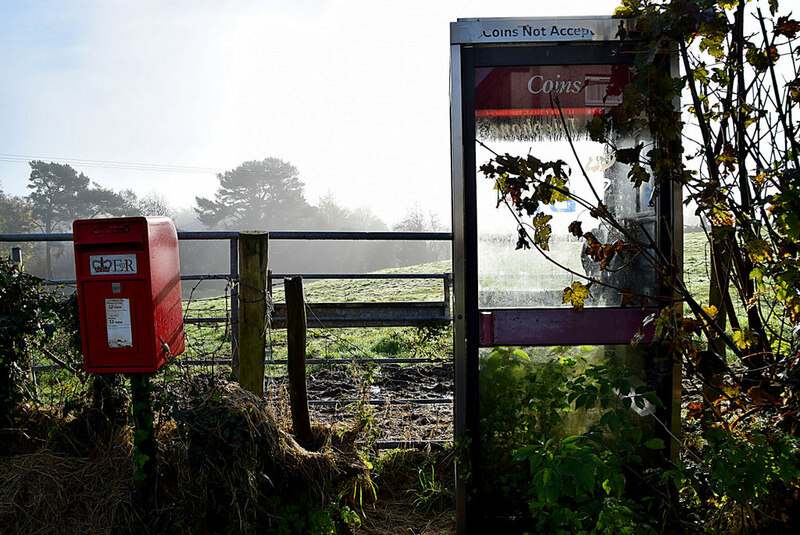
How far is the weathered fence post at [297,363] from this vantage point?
3.01 metres

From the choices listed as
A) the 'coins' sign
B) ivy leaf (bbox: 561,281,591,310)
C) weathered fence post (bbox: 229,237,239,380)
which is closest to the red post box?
the 'coins' sign

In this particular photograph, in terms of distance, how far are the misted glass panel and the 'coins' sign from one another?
171 centimetres

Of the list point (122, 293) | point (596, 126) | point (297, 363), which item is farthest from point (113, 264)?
point (596, 126)

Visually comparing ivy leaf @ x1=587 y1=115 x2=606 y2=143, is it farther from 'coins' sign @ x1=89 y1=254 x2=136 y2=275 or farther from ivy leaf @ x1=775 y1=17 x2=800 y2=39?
'coins' sign @ x1=89 y1=254 x2=136 y2=275

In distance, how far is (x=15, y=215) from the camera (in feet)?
123

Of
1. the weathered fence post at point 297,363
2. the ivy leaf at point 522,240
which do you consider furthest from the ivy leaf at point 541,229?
the weathered fence post at point 297,363

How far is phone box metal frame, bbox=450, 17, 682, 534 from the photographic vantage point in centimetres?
258

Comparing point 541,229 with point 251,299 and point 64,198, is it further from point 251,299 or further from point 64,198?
point 64,198

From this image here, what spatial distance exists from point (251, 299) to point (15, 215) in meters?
42.8

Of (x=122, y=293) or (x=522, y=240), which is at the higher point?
(x=522, y=240)

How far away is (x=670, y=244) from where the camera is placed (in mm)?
2725

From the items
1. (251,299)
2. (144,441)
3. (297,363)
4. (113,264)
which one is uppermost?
(113,264)

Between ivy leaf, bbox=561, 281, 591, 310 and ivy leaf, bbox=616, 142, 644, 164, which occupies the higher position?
ivy leaf, bbox=616, 142, 644, 164

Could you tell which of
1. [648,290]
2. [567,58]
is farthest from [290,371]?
[567,58]
